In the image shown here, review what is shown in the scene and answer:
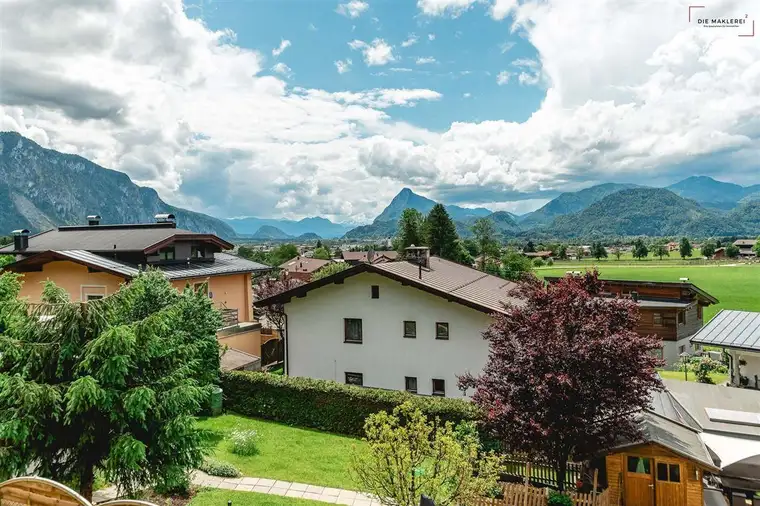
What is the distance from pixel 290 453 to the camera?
16.1 m

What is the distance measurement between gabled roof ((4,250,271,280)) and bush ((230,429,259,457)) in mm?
11030

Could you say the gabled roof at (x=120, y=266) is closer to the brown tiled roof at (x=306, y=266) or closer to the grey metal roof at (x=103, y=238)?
the grey metal roof at (x=103, y=238)

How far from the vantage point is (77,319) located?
9586 millimetres

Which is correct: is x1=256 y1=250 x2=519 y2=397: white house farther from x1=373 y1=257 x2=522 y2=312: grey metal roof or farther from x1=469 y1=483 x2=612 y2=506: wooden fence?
x1=469 y1=483 x2=612 y2=506: wooden fence

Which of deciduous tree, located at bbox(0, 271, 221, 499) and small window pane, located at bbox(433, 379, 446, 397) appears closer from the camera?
deciduous tree, located at bbox(0, 271, 221, 499)

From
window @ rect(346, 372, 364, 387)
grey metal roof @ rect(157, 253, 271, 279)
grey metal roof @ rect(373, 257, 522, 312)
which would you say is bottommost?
window @ rect(346, 372, 364, 387)

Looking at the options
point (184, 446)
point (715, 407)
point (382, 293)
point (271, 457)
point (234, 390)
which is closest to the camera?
point (184, 446)

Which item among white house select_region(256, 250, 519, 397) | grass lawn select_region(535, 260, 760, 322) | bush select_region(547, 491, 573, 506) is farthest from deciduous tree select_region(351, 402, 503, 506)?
grass lawn select_region(535, 260, 760, 322)

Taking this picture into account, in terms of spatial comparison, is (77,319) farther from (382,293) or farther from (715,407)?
(715,407)

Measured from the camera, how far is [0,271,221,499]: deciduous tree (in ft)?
29.3

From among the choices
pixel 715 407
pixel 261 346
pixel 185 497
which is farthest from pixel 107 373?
pixel 261 346

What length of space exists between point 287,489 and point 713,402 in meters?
13.2

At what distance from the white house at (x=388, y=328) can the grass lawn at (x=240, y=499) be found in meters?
9.80

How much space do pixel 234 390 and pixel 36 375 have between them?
11440 millimetres
